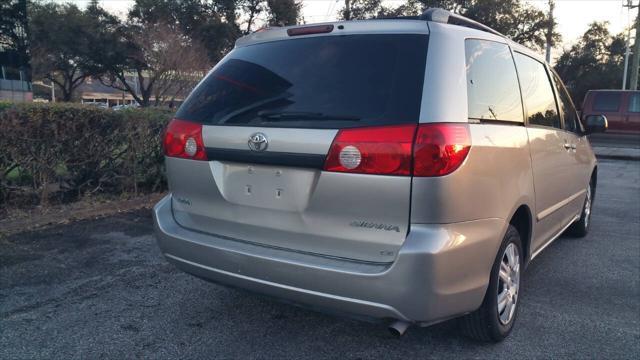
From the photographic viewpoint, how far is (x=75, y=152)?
231 inches

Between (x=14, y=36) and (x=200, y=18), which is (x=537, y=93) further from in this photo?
(x=14, y=36)

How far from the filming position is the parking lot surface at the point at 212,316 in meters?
3.12

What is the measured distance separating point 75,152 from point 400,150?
458cm

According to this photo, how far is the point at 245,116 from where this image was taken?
2.92 metres

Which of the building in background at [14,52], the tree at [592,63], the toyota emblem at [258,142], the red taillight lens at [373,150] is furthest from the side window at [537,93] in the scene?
the tree at [592,63]

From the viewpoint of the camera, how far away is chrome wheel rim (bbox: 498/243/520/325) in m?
3.22

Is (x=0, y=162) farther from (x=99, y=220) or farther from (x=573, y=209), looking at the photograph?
(x=573, y=209)

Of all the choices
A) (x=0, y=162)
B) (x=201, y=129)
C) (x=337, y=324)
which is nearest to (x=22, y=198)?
(x=0, y=162)

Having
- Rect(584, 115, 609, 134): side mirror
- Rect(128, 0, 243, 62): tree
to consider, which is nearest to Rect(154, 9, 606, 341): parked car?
Rect(584, 115, 609, 134): side mirror

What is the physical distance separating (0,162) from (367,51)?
167 inches

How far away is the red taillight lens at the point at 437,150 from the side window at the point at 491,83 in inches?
11.1

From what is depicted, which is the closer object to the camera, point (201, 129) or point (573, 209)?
point (201, 129)

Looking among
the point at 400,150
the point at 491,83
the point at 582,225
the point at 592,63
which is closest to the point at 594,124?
the point at 582,225

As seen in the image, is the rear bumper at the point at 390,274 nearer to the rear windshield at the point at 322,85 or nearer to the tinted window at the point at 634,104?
the rear windshield at the point at 322,85
